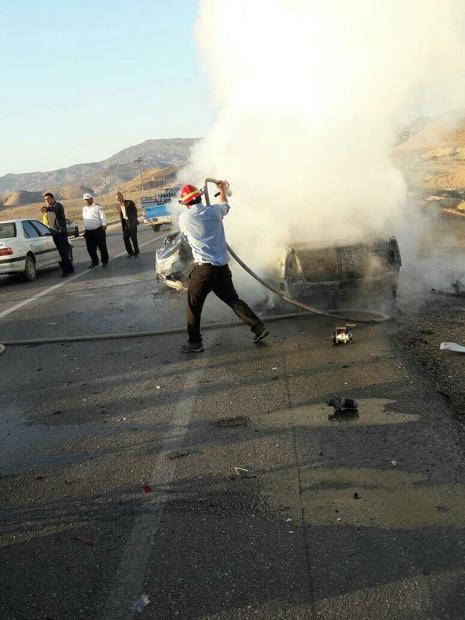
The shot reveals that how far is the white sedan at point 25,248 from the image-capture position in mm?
13141

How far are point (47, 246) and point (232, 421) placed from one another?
11.3 m

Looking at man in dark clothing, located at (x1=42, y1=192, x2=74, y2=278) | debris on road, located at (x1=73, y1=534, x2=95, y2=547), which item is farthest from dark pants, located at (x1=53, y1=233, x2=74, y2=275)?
debris on road, located at (x1=73, y1=534, x2=95, y2=547)

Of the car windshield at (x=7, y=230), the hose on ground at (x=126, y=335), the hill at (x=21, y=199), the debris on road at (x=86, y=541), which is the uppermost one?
the car windshield at (x=7, y=230)

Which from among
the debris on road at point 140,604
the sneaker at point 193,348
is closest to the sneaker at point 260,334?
the sneaker at point 193,348

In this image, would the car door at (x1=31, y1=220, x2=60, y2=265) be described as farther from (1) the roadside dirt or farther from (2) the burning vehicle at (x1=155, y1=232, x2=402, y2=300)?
(1) the roadside dirt

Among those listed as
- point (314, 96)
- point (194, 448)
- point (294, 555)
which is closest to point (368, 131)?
point (314, 96)

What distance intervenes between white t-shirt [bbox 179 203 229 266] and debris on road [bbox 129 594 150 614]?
4.35 metres

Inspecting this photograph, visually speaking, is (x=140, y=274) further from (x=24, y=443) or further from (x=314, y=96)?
(x=24, y=443)

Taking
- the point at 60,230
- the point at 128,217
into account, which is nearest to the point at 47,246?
the point at 60,230

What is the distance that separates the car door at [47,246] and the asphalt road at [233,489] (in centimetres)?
839

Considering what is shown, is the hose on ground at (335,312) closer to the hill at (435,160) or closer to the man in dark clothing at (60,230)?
the man in dark clothing at (60,230)

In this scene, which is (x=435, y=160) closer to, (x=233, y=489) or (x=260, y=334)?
(x=260, y=334)

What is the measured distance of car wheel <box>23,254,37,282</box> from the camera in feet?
44.1

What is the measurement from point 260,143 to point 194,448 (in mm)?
5892
